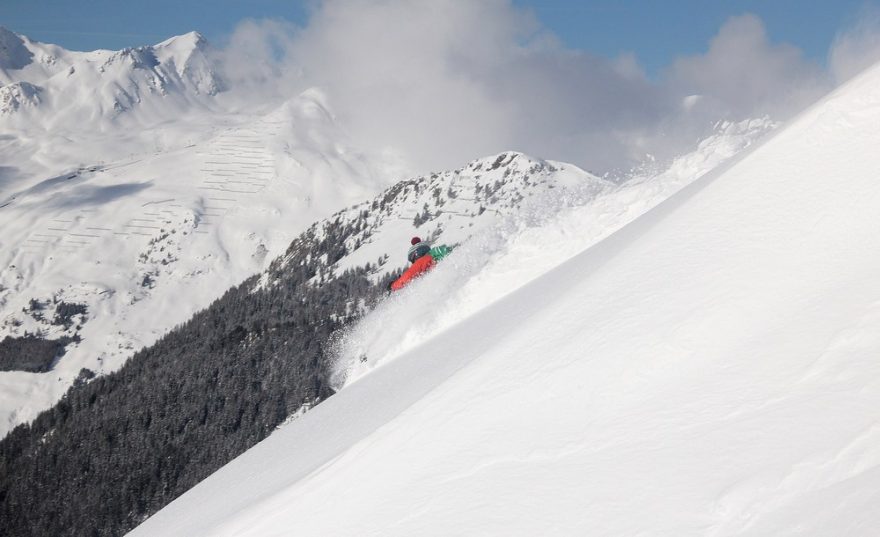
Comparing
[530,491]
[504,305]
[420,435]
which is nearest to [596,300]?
[420,435]

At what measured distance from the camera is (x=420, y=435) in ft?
28.0

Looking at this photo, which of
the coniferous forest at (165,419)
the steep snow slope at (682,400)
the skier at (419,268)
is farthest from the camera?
the coniferous forest at (165,419)

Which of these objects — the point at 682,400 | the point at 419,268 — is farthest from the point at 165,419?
the point at 682,400

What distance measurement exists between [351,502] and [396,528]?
109 centimetres

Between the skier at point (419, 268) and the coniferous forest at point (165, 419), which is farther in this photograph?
the coniferous forest at point (165, 419)

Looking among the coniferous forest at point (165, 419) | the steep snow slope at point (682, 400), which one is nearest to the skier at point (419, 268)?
A: the steep snow slope at point (682, 400)

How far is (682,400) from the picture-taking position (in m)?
6.91

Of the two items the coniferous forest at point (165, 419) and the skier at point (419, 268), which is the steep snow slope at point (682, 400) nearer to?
the skier at point (419, 268)

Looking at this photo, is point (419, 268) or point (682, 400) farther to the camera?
point (419, 268)

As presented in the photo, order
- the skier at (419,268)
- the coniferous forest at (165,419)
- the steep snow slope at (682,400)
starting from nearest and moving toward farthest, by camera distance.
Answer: the steep snow slope at (682,400) < the skier at (419,268) < the coniferous forest at (165,419)

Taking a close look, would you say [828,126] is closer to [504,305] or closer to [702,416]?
[702,416]

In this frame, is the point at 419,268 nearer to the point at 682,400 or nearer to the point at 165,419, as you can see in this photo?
the point at 682,400

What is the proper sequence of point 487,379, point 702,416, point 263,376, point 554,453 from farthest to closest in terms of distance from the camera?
1. point 263,376
2. point 487,379
3. point 554,453
4. point 702,416

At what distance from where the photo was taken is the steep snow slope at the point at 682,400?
5.64 meters
